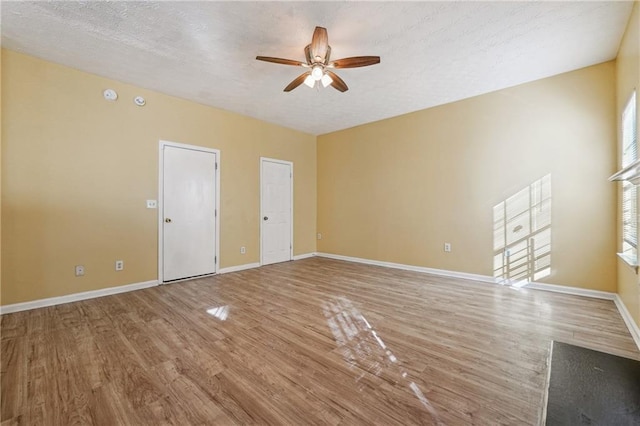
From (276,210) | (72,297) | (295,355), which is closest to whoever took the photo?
(295,355)

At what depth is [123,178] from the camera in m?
3.54

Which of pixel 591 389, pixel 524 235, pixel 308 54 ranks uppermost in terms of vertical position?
pixel 308 54

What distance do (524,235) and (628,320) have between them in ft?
4.50

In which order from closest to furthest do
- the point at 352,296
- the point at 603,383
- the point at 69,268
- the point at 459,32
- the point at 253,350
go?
the point at 603,383 < the point at 253,350 < the point at 459,32 < the point at 69,268 < the point at 352,296

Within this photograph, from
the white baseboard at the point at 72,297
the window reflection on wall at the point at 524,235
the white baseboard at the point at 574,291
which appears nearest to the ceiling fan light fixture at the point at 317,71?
the window reflection on wall at the point at 524,235

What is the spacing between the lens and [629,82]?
2488mm

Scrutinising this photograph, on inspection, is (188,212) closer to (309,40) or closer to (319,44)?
(309,40)

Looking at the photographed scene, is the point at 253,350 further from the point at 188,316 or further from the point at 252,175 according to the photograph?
the point at 252,175

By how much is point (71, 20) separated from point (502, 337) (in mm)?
4756

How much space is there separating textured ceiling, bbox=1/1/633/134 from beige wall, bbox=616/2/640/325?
5.4 inches

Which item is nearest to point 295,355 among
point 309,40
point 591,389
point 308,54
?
point 591,389

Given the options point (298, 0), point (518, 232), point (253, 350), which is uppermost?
point (298, 0)

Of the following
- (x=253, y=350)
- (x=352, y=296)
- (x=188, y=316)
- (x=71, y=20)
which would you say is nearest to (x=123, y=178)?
(x=71, y=20)

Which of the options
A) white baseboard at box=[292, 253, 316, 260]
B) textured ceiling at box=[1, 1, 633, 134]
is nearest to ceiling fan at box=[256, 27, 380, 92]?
textured ceiling at box=[1, 1, 633, 134]
